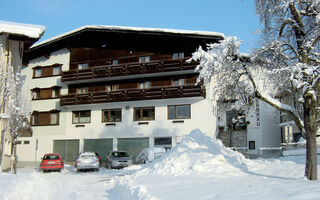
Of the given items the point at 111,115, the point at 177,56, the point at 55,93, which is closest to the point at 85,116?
the point at 111,115

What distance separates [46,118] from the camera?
3231cm

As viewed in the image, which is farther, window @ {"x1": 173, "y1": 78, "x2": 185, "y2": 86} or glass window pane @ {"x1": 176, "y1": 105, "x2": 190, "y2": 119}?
window @ {"x1": 173, "y1": 78, "x2": 185, "y2": 86}

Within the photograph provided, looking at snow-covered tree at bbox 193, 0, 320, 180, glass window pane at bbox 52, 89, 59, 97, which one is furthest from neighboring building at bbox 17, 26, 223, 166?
snow-covered tree at bbox 193, 0, 320, 180

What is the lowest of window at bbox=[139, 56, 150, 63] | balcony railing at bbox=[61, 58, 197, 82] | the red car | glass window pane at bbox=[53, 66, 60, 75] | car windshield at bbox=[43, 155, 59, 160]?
the red car

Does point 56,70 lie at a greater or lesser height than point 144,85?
greater

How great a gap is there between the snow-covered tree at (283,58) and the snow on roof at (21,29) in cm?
1522

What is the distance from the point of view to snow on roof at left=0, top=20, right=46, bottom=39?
21958 mm

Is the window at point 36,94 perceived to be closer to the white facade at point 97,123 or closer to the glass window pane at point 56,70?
the white facade at point 97,123

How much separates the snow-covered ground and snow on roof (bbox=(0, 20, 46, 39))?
1093 cm

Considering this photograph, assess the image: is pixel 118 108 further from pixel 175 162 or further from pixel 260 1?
pixel 260 1

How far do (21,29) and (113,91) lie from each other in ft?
31.6

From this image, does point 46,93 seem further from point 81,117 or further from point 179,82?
point 179,82

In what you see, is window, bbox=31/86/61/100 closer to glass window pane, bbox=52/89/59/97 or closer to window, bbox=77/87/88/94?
glass window pane, bbox=52/89/59/97

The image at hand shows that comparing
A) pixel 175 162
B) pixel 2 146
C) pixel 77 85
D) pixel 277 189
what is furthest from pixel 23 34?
pixel 277 189
